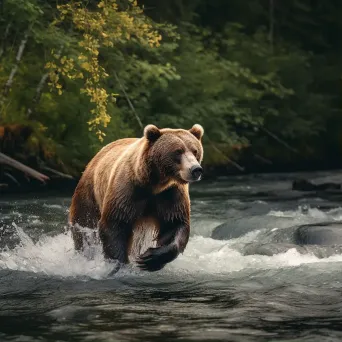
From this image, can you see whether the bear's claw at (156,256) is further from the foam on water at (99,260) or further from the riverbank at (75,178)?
the riverbank at (75,178)

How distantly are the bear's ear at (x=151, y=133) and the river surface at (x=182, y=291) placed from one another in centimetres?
118

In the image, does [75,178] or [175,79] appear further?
[175,79]

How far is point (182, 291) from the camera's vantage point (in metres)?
8.00

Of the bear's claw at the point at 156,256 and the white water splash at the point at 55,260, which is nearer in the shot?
the bear's claw at the point at 156,256

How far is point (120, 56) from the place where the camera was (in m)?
21.1

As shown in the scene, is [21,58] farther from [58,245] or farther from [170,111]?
[58,245]

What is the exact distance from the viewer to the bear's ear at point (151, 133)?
8.44 m

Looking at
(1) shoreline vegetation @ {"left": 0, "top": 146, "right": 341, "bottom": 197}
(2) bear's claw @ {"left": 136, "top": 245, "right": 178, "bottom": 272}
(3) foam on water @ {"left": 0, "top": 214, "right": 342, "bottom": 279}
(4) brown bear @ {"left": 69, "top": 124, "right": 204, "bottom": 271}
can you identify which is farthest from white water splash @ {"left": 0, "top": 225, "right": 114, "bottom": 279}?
(1) shoreline vegetation @ {"left": 0, "top": 146, "right": 341, "bottom": 197}

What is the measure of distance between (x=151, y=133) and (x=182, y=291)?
A: 4.60 ft

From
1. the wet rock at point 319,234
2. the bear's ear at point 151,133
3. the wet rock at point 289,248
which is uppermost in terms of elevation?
the bear's ear at point 151,133

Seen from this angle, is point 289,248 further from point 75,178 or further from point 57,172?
point 75,178

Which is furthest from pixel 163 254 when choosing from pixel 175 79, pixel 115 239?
pixel 175 79

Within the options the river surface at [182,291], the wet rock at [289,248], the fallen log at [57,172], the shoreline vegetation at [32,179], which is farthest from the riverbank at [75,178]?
the wet rock at [289,248]

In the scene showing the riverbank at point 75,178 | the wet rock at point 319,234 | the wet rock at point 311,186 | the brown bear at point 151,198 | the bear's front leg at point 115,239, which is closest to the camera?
the brown bear at point 151,198
